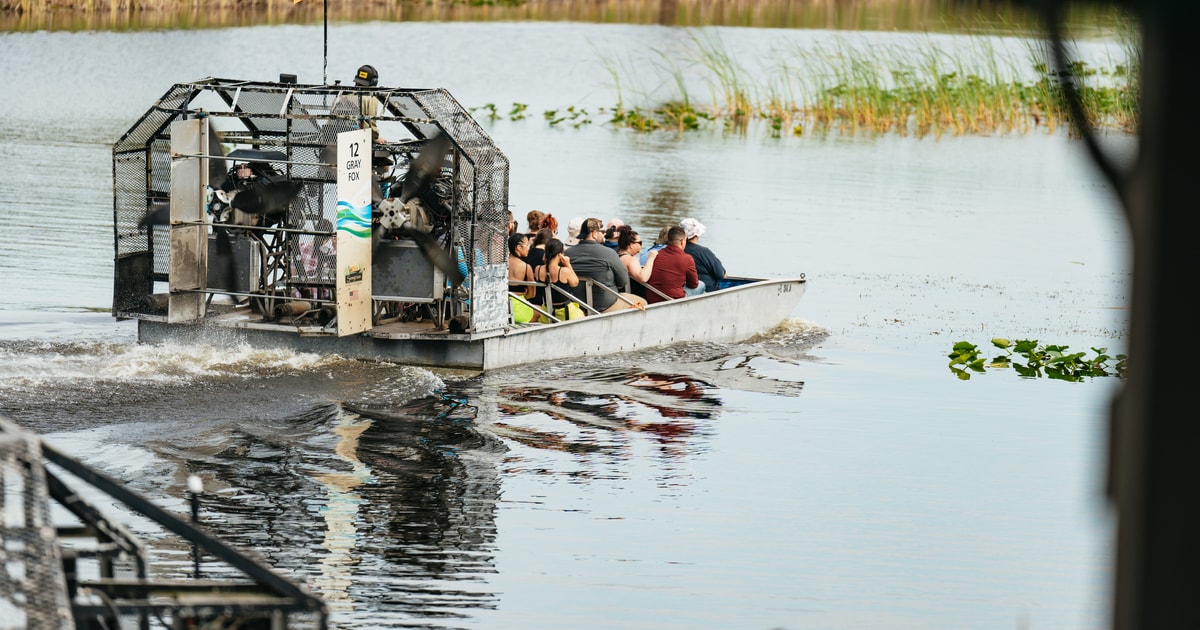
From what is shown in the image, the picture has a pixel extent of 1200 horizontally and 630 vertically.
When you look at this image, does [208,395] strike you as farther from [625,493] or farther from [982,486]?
[982,486]

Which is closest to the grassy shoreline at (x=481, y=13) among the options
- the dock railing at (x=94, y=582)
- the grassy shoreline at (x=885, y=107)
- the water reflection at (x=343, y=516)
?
the grassy shoreline at (x=885, y=107)

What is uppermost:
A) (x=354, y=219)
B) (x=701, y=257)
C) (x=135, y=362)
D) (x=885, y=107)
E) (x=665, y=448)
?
(x=885, y=107)

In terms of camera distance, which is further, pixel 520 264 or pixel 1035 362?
pixel 1035 362

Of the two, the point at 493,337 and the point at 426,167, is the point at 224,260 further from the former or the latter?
the point at 493,337

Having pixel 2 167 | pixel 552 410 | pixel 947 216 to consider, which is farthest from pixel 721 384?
pixel 2 167

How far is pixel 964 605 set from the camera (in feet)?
30.6

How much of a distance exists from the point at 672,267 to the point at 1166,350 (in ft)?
49.6

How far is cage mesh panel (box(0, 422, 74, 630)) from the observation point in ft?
14.9

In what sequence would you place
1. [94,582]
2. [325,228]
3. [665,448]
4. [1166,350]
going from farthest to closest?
1. [325,228]
2. [665,448]
3. [94,582]
4. [1166,350]

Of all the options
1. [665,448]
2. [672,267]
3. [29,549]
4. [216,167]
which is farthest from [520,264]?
[29,549]

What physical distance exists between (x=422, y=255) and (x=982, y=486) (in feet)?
18.6

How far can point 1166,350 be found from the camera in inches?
103

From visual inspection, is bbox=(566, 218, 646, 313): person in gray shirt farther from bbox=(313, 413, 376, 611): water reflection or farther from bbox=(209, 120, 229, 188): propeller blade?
bbox=(313, 413, 376, 611): water reflection

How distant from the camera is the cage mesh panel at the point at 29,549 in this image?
14.9 ft
